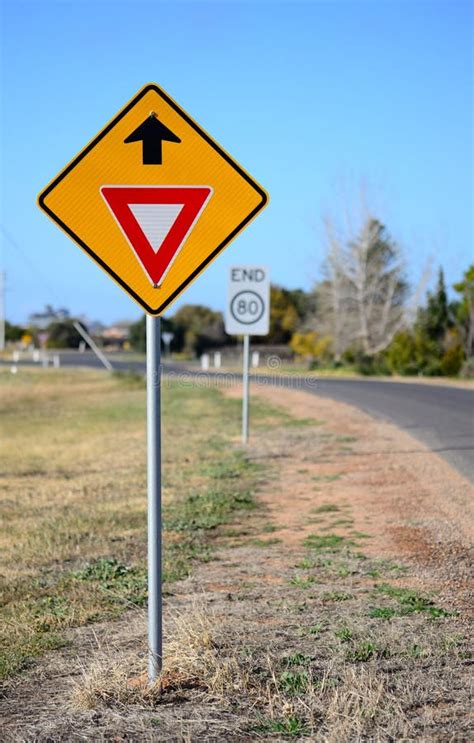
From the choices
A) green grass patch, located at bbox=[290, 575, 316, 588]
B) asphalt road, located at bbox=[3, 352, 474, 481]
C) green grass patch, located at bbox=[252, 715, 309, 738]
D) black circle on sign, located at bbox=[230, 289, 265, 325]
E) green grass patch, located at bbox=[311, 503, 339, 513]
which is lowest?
green grass patch, located at bbox=[311, 503, 339, 513]

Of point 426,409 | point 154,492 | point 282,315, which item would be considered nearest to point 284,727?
point 154,492

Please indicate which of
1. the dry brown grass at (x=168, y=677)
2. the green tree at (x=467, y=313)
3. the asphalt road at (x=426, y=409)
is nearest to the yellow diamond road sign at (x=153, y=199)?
the dry brown grass at (x=168, y=677)

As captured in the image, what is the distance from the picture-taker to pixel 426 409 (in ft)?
73.9

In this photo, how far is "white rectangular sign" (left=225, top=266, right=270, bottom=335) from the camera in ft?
49.1

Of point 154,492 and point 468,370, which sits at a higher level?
point 154,492

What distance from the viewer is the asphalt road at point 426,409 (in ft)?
48.6

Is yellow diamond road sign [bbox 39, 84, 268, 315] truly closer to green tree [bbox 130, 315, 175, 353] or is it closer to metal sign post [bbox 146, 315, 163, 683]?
metal sign post [bbox 146, 315, 163, 683]

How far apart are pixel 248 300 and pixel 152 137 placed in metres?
10.7

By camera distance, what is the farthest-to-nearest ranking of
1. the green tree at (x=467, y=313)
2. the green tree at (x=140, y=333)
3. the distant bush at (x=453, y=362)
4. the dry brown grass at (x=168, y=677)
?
the green tree at (x=140, y=333) < the green tree at (x=467, y=313) < the distant bush at (x=453, y=362) < the dry brown grass at (x=168, y=677)

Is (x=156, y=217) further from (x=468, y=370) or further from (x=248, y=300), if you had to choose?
(x=468, y=370)

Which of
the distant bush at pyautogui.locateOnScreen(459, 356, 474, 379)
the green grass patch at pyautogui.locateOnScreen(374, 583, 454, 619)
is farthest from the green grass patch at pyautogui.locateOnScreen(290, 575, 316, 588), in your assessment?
the distant bush at pyautogui.locateOnScreen(459, 356, 474, 379)

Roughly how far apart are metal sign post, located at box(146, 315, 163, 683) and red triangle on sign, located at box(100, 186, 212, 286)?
11.3 inches

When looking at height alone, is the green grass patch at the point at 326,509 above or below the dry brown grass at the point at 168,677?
below

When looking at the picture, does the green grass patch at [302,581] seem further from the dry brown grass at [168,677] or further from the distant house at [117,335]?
the distant house at [117,335]
